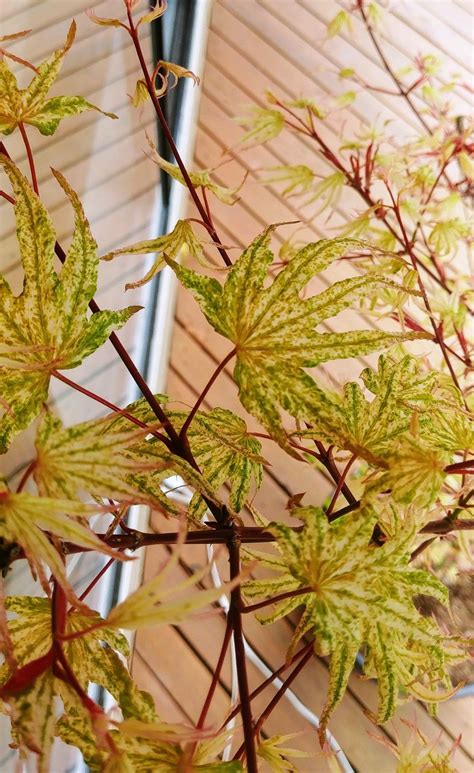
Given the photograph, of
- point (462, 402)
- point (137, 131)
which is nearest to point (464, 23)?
point (137, 131)

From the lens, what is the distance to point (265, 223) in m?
1.18

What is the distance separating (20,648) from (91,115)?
0.67 metres

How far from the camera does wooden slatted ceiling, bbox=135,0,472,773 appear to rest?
0.80m

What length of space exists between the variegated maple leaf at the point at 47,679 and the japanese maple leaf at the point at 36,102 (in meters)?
0.26

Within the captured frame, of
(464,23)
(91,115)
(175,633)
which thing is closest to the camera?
(91,115)

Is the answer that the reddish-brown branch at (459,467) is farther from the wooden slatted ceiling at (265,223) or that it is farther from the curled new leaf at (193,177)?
the wooden slatted ceiling at (265,223)

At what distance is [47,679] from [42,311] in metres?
0.15

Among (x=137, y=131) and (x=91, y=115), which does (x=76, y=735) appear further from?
(x=137, y=131)

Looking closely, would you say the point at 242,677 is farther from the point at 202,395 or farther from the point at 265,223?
the point at 265,223

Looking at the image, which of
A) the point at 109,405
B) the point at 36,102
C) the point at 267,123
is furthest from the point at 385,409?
the point at 267,123

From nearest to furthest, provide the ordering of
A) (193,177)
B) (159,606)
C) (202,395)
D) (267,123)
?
(159,606) < (202,395) < (193,177) < (267,123)

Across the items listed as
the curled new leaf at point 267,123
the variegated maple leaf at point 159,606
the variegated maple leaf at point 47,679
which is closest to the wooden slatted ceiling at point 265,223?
the curled new leaf at point 267,123

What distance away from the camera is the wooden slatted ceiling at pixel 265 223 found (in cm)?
80

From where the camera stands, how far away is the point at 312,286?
3.67 feet
